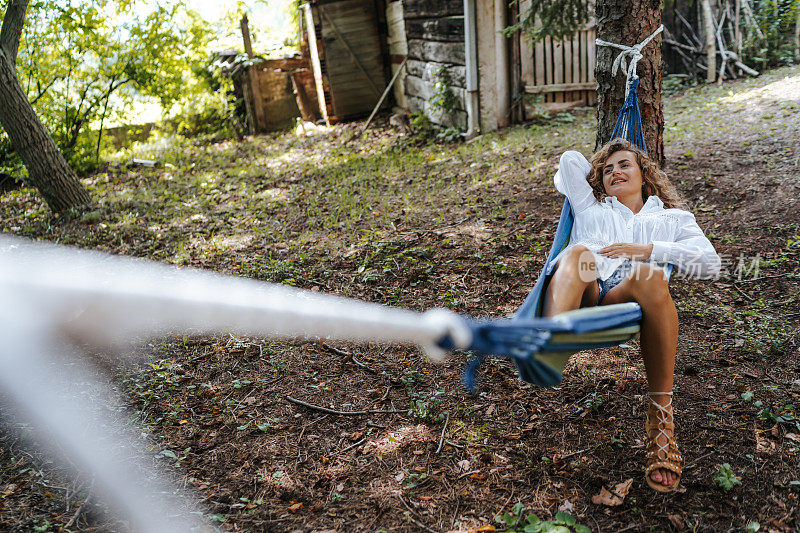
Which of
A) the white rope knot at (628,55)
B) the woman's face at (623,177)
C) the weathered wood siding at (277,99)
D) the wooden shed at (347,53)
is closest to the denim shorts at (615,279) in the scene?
the woman's face at (623,177)

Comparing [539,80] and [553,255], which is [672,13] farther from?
[553,255]

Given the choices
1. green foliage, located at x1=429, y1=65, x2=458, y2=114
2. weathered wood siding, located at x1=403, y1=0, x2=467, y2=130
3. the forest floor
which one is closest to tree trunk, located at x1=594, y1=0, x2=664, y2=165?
the forest floor

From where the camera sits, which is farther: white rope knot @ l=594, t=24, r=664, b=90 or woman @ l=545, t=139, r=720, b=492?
white rope knot @ l=594, t=24, r=664, b=90

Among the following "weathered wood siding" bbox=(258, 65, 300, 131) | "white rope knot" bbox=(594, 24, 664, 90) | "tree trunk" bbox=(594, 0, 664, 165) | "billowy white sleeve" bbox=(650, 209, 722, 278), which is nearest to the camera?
"billowy white sleeve" bbox=(650, 209, 722, 278)

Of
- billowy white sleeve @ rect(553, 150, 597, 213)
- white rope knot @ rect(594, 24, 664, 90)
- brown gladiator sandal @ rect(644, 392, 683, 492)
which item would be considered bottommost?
brown gladiator sandal @ rect(644, 392, 683, 492)

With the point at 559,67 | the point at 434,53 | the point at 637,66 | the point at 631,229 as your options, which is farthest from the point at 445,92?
the point at 631,229

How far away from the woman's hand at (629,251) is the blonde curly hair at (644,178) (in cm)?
39

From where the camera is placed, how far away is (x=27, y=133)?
5.56m

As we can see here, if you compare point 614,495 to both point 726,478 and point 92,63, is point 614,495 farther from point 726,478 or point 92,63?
point 92,63

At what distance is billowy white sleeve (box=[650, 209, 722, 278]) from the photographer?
204 cm

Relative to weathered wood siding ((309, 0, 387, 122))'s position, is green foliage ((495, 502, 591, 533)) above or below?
below

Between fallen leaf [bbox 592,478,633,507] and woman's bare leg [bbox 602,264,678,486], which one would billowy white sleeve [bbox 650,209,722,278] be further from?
fallen leaf [bbox 592,478,633,507]

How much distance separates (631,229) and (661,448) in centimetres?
85

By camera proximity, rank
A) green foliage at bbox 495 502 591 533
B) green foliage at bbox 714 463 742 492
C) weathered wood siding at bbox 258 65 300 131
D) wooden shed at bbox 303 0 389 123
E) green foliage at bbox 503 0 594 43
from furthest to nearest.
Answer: weathered wood siding at bbox 258 65 300 131 → wooden shed at bbox 303 0 389 123 → green foliage at bbox 503 0 594 43 → green foliage at bbox 714 463 742 492 → green foliage at bbox 495 502 591 533
